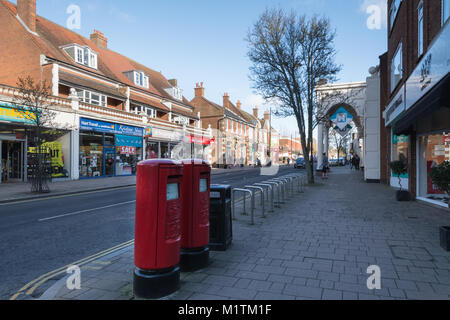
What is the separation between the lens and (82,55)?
74.0 ft

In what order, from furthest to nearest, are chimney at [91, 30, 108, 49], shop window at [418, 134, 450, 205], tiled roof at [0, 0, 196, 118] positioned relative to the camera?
chimney at [91, 30, 108, 49]
tiled roof at [0, 0, 196, 118]
shop window at [418, 134, 450, 205]

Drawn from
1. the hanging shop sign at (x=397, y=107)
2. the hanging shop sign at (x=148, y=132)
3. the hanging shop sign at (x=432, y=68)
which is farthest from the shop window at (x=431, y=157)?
the hanging shop sign at (x=148, y=132)

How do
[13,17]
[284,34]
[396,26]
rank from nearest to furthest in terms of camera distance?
[396,26]
[284,34]
[13,17]

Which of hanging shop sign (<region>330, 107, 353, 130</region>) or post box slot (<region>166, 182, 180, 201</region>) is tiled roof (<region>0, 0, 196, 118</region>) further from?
post box slot (<region>166, 182, 180, 201</region>)

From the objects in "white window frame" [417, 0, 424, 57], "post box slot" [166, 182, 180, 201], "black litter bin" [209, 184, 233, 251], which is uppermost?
"white window frame" [417, 0, 424, 57]

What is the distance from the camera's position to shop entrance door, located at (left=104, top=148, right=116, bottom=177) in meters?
22.3

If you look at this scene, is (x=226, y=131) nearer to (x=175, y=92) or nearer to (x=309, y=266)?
(x=175, y=92)

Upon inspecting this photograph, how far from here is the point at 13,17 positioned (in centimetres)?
2028

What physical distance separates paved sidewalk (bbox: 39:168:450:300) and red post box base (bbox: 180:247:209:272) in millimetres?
108

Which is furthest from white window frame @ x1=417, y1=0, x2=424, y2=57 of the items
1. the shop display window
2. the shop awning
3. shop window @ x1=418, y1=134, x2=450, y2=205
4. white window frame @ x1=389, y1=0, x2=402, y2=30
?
the shop display window

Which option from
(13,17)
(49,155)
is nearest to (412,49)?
(49,155)

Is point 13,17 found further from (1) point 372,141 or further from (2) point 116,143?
(1) point 372,141
